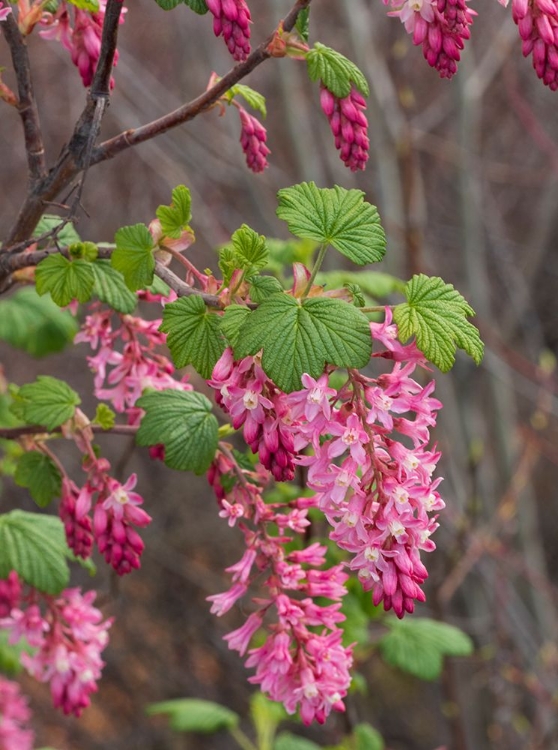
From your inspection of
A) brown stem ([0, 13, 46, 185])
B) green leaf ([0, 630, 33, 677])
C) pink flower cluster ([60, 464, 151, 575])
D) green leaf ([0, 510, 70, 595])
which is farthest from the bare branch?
green leaf ([0, 630, 33, 677])

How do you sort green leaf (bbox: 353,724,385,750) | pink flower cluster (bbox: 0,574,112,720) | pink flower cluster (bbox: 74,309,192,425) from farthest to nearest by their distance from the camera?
green leaf (bbox: 353,724,385,750), pink flower cluster (bbox: 0,574,112,720), pink flower cluster (bbox: 74,309,192,425)

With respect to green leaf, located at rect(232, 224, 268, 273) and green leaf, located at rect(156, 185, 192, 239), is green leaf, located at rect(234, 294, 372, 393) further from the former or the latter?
green leaf, located at rect(156, 185, 192, 239)

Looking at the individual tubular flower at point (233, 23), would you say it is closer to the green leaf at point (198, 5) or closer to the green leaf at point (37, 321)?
the green leaf at point (198, 5)

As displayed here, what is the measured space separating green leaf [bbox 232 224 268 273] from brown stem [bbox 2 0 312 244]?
0.87 ft

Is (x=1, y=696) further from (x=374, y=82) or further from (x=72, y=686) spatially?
(x=374, y=82)

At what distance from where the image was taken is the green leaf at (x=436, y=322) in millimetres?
1195

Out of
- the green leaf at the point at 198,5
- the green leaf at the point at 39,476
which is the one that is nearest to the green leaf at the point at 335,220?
the green leaf at the point at 198,5

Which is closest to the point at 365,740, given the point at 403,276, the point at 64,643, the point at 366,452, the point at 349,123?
the point at 64,643

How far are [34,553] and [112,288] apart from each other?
0.64 metres

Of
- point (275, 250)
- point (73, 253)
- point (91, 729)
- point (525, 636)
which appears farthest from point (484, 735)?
point (73, 253)

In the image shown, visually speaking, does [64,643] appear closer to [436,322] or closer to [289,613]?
[289,613]

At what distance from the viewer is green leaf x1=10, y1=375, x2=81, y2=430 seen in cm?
161

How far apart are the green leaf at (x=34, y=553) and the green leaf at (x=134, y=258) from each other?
69cm

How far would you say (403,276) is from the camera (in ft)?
18.4
